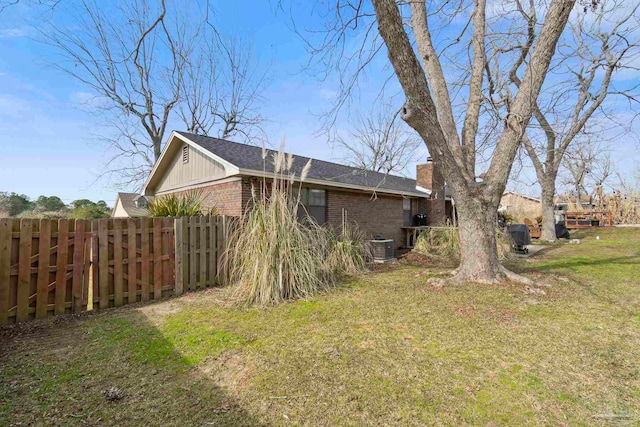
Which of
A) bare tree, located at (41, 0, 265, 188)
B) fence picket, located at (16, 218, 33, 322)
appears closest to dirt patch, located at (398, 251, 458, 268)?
fence picket, located at (16, 218, 33, 322)

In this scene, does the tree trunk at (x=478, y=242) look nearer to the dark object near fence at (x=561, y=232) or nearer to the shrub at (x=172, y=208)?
Result: the shrub at (x=172, y=208)

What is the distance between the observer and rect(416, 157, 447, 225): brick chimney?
13125 millimetres

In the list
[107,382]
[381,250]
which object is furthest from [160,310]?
[381,250]

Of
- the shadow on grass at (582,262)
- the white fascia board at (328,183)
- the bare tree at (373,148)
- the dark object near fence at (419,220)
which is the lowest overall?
the shadow on grass at (582,262)

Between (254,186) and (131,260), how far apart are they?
338 centimetres

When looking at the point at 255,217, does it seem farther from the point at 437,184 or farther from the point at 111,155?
the point at 111,155

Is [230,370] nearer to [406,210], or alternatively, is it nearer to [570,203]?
[406,210]

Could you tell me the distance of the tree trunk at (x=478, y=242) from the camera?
17.6 feet

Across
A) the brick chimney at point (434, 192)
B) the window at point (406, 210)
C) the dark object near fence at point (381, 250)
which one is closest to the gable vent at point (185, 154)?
the dark object near fence at point (381, 250)

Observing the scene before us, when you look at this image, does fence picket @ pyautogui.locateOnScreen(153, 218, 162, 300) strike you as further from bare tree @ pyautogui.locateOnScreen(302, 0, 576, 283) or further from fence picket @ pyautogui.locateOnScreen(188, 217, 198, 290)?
bare tree @ pyautogui.locateOnScreen(302, 0, 576, 283)

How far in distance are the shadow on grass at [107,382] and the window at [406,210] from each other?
10.4 m

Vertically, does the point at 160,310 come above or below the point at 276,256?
below

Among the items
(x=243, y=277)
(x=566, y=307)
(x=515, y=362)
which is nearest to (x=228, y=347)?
(x=243, y=277)

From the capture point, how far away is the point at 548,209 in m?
14.2
